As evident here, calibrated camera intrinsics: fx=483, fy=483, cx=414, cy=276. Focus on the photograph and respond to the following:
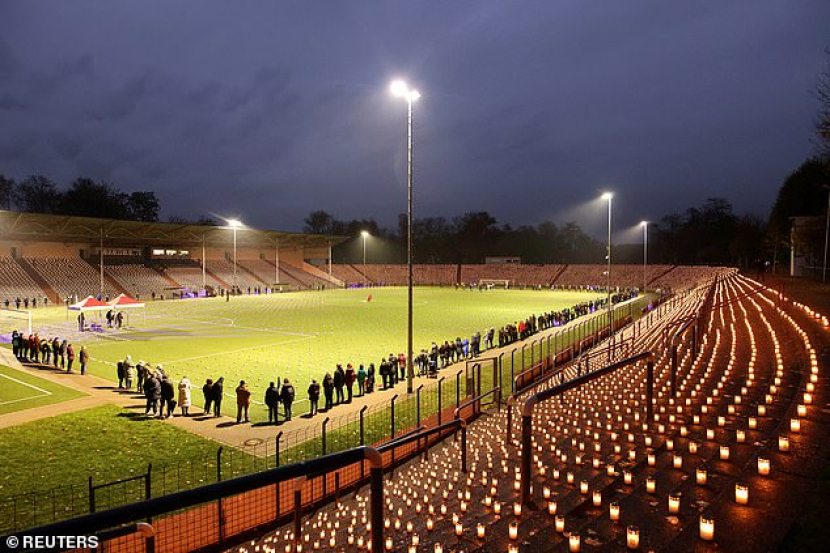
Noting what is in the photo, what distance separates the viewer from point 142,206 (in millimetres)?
107812

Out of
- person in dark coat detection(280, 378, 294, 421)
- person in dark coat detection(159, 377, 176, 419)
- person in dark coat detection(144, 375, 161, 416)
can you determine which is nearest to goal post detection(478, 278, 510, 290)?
person in dark coat detection(280, 378, 294, 421)

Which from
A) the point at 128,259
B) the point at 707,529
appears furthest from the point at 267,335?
the point at 128,259

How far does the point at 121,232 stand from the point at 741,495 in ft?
239

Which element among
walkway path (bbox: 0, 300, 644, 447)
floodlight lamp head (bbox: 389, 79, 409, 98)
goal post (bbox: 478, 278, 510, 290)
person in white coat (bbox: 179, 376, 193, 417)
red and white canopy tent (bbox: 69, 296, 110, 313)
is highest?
floodlight lamp head (bbox: 389, 79, 409, 98)

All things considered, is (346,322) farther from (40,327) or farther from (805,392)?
(805,392)

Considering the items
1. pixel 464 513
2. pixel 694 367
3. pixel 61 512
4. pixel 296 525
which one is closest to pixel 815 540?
pixel 464 513

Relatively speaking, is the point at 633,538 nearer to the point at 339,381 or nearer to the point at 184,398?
the point at 339,381

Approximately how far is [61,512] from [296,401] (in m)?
8.16

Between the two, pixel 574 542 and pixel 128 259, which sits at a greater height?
pixel 128 259

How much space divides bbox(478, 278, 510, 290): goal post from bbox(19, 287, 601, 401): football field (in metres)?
37.1

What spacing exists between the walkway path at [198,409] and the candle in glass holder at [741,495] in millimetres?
11150

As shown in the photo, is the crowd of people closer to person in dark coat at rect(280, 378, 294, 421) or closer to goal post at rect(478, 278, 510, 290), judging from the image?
person in dark coat at rect(280, 378, 294, 421)

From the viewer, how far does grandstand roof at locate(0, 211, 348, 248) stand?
5378 cm

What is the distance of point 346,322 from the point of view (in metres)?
38.0
